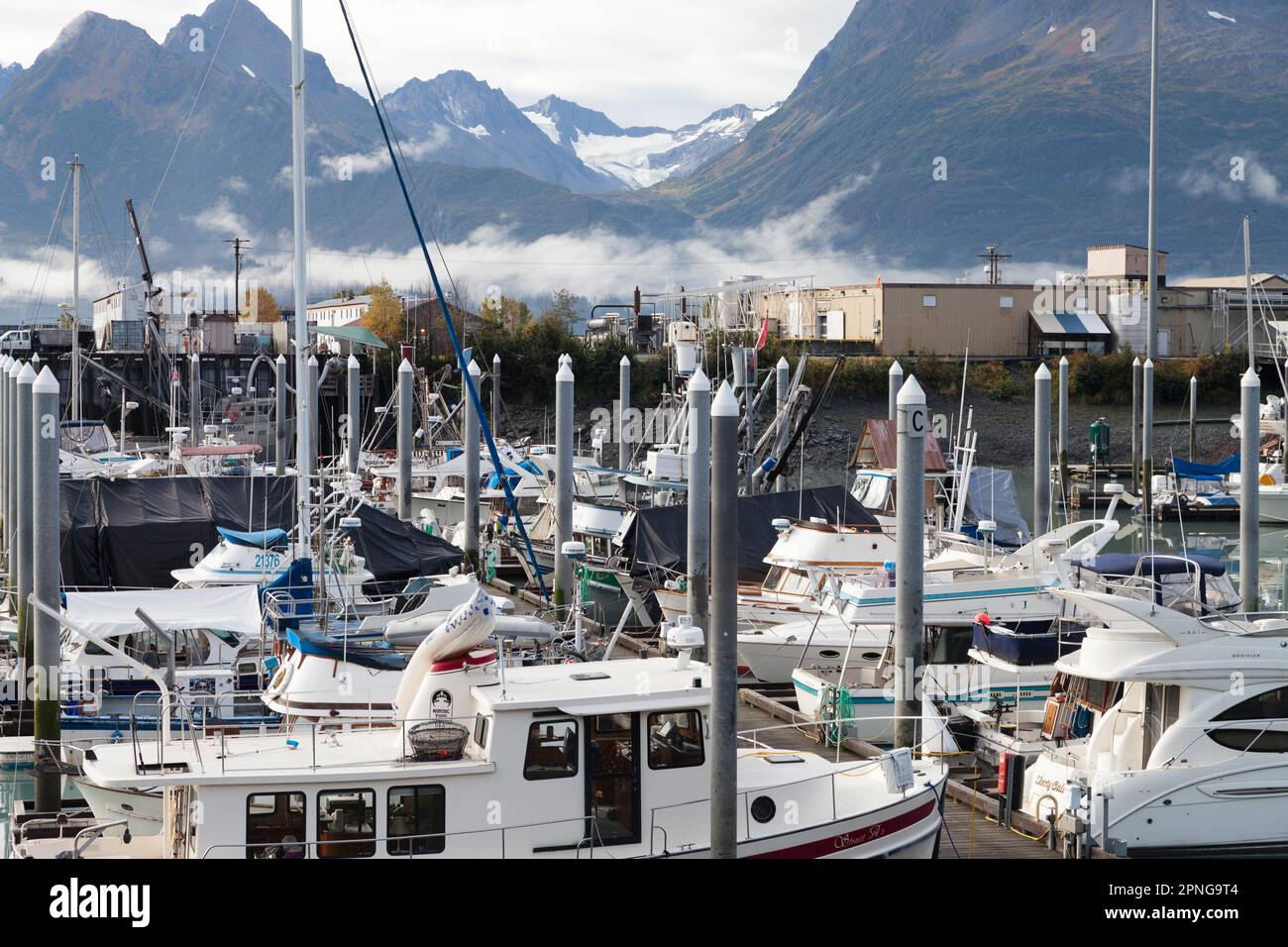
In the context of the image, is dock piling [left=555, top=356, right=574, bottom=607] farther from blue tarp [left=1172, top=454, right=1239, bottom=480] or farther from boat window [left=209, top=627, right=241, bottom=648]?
blue tarp [left=1172, top=454, right=1239, bottom=480]

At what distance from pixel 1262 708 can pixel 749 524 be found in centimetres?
1396

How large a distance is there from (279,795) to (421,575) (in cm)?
1331

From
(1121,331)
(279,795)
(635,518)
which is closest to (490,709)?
(279,795)

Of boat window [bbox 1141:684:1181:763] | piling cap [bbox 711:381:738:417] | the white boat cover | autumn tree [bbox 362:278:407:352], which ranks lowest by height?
boat window [bbox 1141:684:1181:763]

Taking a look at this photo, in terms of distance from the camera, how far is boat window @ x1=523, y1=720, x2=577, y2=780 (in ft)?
41.8

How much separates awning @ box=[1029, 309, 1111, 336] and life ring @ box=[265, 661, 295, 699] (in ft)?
195

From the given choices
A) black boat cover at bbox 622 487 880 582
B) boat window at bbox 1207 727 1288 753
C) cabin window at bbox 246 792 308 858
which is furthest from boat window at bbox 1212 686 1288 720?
black boat cover at bbox 622 487 880 582

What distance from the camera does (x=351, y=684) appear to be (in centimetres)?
1708

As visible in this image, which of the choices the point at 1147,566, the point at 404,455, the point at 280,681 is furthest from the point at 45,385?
the point at 404,455

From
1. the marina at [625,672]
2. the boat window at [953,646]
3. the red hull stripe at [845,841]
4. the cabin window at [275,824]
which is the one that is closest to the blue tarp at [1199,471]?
the marina at [625,672]

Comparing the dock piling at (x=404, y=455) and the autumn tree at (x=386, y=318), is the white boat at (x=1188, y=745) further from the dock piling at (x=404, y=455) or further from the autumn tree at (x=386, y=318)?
the autumn tree at (x=386, y=318)

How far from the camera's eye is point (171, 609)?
1984 centimetres

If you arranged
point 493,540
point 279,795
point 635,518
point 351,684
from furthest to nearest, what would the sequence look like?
point 493,540 < point 635,518 < point 351,684 < point 279,795
